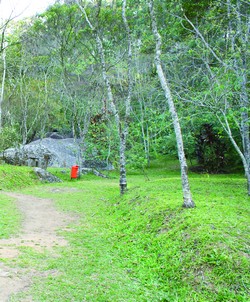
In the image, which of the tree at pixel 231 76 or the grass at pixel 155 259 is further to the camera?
the tree at pixel 231 76

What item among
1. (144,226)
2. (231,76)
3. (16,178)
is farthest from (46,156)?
(144,226)

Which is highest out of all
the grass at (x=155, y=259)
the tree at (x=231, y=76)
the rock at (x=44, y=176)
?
the tree at (x=231, y=76)

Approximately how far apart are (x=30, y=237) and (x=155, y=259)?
10.2 ft

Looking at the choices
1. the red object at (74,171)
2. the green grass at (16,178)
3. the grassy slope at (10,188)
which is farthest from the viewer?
the red object at (74,171)

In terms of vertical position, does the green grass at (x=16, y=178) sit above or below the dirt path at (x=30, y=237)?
above

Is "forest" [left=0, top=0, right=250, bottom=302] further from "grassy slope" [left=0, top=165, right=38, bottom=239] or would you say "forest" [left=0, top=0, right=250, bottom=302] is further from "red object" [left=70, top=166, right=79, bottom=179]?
"red object" [left=70, top=166, right=79, bottom=179]

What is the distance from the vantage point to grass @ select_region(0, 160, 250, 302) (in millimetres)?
4340

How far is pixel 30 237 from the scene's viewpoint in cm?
694

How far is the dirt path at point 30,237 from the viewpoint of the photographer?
4531mm

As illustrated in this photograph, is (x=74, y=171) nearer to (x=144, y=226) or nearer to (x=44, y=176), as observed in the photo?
(x=44, y=176)

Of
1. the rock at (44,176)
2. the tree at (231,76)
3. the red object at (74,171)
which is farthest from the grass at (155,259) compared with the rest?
the red object at (74,171)

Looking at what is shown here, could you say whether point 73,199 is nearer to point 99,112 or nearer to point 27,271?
point 27,271

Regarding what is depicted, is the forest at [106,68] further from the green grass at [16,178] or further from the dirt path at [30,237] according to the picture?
the dirt path at [30,237]

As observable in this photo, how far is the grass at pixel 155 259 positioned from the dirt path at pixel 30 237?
21 cm
